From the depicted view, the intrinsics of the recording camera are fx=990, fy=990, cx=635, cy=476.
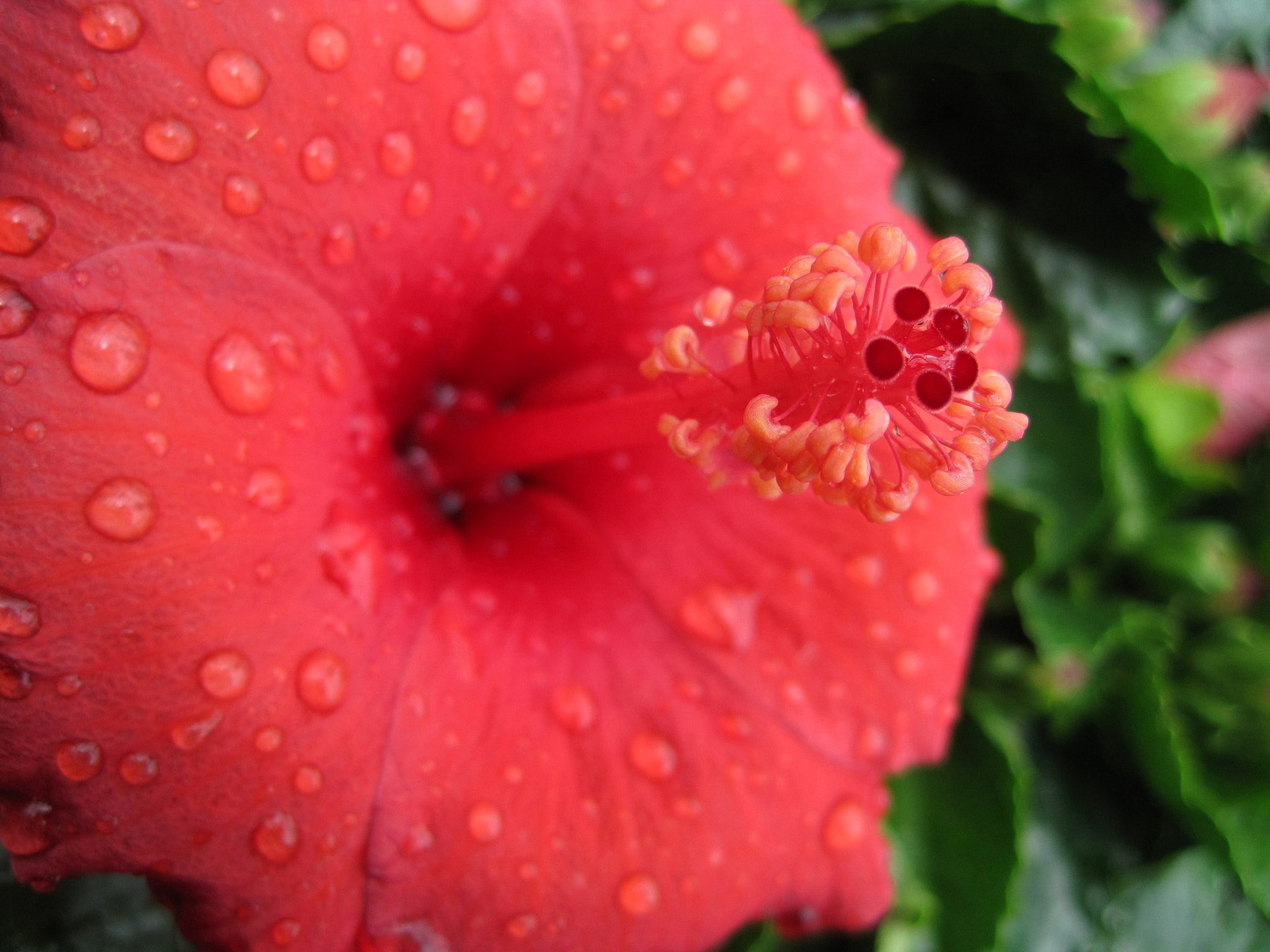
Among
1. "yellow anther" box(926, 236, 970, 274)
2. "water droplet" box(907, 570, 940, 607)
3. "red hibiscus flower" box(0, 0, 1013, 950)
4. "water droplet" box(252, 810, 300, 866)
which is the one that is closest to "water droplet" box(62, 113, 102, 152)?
"red hibiscus flower" box(0, 0, 1013, 950)

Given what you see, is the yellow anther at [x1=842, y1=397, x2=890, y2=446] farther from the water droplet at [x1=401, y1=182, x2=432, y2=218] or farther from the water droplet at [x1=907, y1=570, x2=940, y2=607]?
the water droplet at [x1=401, y1=182, x2=432, y2=218]

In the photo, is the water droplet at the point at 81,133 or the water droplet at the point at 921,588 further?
the water droplet at the point at 921,588

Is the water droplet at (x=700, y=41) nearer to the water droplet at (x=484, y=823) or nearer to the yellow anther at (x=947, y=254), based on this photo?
the yellow anther at (x=947, y=254)

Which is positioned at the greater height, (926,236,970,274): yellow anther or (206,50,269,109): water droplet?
(206,50,269,109): water droplet

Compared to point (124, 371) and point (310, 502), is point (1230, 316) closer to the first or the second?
point (310, 502)

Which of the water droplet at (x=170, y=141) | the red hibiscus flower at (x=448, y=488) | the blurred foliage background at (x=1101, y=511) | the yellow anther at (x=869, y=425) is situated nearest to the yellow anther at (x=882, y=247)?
the red hibiscus flower at (x=448, y=488)

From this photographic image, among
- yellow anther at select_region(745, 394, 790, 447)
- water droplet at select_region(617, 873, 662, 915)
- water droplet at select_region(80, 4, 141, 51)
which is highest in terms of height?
water droplet at select_region(80, 4, 141, 51)
